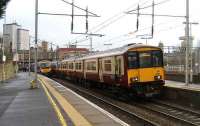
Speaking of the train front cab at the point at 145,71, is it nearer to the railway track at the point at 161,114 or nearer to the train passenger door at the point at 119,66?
the train passenger door at the point at 119,66

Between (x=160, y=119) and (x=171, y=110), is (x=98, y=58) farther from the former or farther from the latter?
(x=160, y=119)

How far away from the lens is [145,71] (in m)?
24.7

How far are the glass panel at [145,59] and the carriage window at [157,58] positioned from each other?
0.75 ft

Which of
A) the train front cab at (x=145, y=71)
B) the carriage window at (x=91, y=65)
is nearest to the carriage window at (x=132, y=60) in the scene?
the train front cab at (x=145, y=71)

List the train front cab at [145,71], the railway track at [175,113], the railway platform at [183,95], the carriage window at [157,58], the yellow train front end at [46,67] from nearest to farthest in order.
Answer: the railway track at [175,113]
the railway platform at [183,95]
the train front cab at [145,71]
the carriage window at [157,58]
the yellow train front end at [46,67]

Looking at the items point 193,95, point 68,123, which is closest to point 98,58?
point 193,95

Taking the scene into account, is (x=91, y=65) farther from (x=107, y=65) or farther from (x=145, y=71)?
(x=145, y=71)

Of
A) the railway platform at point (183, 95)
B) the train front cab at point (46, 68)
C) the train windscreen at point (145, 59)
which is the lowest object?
the railway platform at point (183, 95)

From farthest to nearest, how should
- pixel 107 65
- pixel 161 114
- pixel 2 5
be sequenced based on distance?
pixel 107 65, pixel 161 114, pixel 2 5

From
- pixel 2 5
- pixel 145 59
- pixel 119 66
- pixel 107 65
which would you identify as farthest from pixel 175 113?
pixel 2 5

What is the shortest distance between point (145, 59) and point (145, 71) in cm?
72

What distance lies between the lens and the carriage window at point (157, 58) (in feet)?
82.4

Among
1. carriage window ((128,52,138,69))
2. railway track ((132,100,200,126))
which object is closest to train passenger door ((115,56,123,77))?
carriage window ((128,52,138,69))

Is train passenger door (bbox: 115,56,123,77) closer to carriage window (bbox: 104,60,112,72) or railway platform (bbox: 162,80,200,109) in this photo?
carriage window (bbox: 104,60,112,72)
